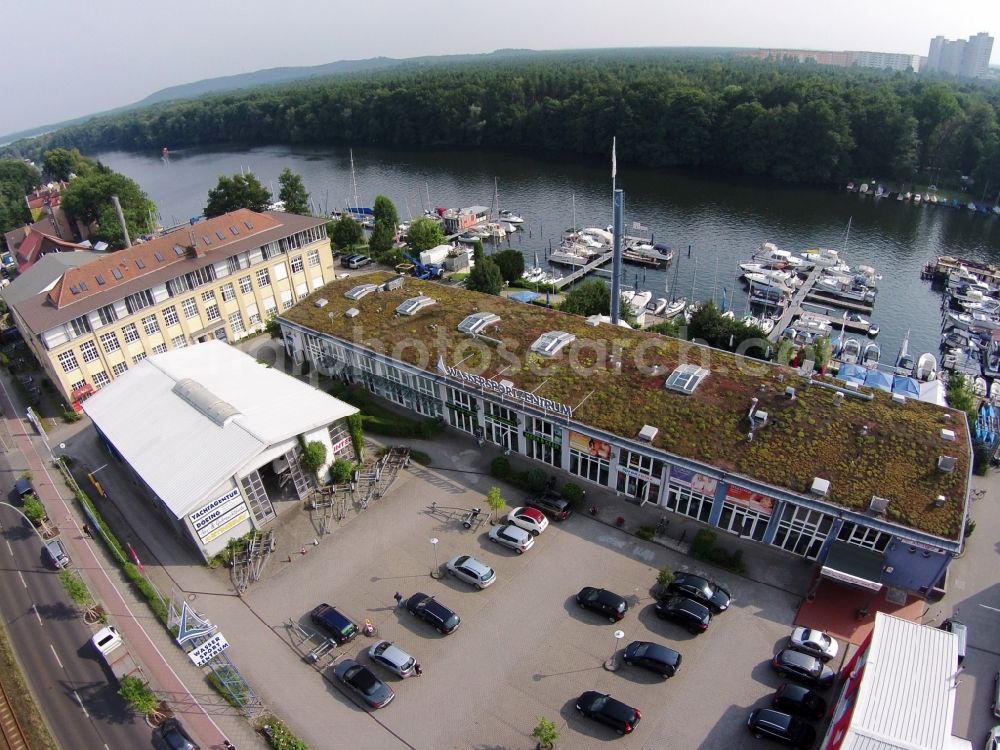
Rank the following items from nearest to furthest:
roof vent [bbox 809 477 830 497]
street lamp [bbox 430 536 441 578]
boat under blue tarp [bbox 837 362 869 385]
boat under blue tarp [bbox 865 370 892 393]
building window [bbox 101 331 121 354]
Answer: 1. roof vent [bbox 809 477 830 497]
2. street lamp [bbox 430 536 441 578]
3. boat under blue tarp [bbox 865 370 892 393]
4. boat under blue tarp [bbox 837 362 869 385]
5. building window [bbox 101 331 121 354]

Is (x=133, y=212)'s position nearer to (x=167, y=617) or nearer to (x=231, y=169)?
(x=167, y=617)

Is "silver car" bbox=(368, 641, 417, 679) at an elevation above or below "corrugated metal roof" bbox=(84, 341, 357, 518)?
below

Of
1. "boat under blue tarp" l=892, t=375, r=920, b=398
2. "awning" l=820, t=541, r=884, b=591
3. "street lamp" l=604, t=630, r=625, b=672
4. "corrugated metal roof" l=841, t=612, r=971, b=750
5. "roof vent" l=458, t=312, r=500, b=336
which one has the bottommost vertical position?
"street lamp" l=604, t=630, r=625, b=672

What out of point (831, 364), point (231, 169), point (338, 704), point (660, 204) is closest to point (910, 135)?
point (660, 204)

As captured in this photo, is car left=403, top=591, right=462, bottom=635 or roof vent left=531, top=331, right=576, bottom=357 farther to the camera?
roof vent left=531, top=331, right=576, bottom=357

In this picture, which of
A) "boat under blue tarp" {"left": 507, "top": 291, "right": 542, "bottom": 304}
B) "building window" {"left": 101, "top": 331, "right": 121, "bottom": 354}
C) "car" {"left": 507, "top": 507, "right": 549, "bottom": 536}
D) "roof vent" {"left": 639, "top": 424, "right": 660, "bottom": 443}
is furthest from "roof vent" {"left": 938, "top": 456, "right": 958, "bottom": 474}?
"building window" {"left": 101, "top": 331, "right": 121, "bottom": 354}

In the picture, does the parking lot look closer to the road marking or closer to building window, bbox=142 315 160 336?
the road marking
